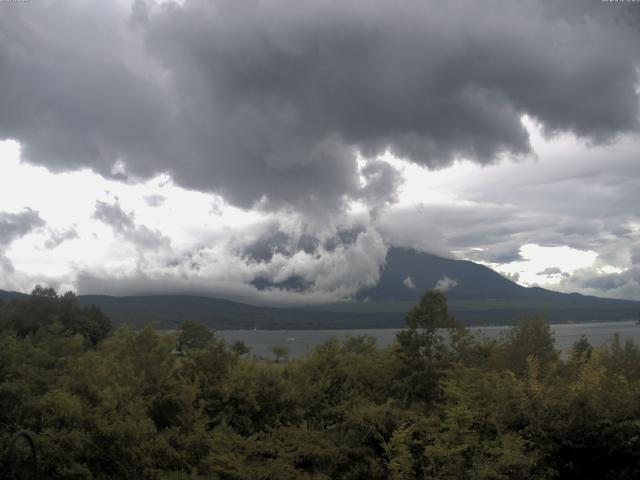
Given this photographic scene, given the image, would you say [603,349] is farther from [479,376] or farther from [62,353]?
[62,353]

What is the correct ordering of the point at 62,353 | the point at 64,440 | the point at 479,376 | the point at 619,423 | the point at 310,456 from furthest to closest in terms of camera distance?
the point at 62,353 < the point at 479,376 < the point at 310,456 < the point at 619,423 < the point at 64,440

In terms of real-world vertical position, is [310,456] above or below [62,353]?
below

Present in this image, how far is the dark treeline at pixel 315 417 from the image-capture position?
1230 centimetres

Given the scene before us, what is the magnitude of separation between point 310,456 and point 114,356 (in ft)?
31.1

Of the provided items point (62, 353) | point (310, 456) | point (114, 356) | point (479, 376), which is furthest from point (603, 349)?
point (62, 353)

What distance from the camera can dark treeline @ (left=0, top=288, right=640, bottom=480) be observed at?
12305 millimetres

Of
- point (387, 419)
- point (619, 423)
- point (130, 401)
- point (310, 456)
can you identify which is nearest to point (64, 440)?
point (130, 401)

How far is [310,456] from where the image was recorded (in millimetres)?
13633

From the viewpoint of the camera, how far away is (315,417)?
18172mm

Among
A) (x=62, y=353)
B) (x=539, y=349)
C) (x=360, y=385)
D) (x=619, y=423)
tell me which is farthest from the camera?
(x=539, y=349)

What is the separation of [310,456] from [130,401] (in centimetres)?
463

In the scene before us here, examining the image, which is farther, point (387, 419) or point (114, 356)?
point (114, 356)

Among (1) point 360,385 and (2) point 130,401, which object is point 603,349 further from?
(2) point 130,401

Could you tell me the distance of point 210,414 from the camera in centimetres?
1700
